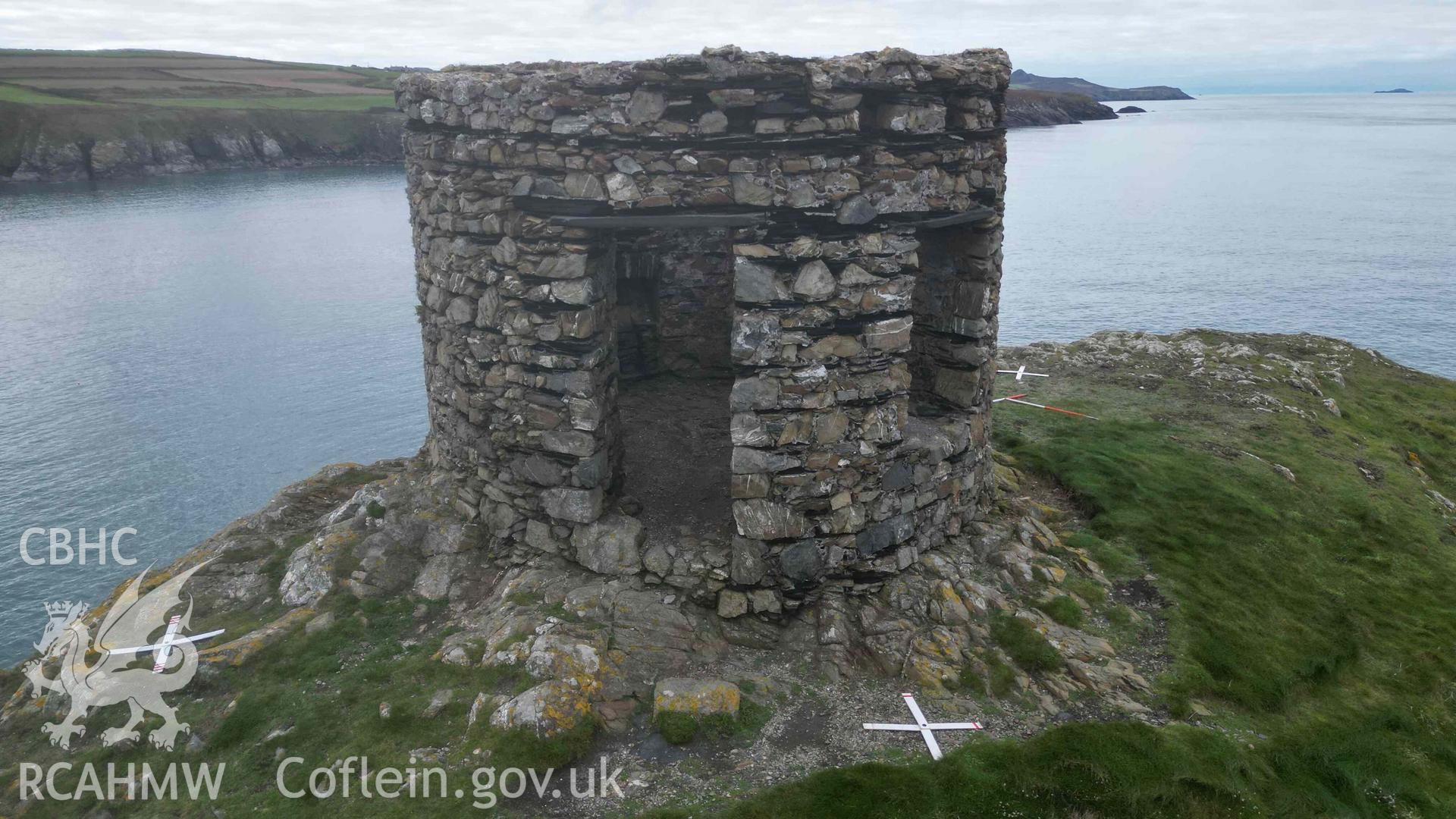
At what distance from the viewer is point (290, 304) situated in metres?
45.0

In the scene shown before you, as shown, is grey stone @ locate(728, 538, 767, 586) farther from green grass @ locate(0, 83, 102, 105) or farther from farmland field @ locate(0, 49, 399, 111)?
green grass @ locate(0, 83, 102, 105)

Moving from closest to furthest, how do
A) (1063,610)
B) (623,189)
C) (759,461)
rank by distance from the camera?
1. (623,189)
2. (759,461)
3. (1063,610)

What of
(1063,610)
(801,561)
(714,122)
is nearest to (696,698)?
(801,561)

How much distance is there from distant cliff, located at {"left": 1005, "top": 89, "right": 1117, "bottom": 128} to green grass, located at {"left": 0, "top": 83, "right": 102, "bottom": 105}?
12018cm

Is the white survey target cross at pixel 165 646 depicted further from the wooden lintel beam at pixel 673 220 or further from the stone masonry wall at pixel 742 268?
the wooden lintel beam at pixel 673 220

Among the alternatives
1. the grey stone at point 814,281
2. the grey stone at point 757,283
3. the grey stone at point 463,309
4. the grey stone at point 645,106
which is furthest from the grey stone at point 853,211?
the grey stone at point 463,309

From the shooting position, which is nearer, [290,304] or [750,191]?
[750,191]

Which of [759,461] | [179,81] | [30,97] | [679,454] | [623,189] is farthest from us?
[179,81]

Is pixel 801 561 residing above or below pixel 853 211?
below

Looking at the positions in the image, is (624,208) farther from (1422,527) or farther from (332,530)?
(1422,527)

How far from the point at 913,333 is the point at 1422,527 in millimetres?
8851

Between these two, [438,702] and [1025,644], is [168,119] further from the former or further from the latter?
[1025,644]

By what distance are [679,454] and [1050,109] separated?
17176 cm

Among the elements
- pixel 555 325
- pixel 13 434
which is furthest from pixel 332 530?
pixel 13 434
